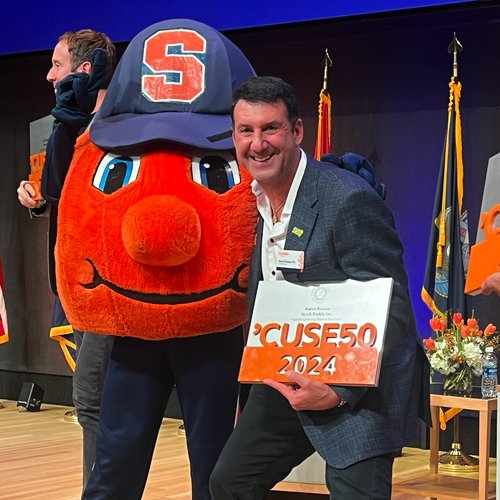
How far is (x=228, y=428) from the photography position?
8.59 feet

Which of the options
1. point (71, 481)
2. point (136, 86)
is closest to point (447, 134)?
point (71, 481)

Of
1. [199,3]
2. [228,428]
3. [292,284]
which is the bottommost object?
[228,428]

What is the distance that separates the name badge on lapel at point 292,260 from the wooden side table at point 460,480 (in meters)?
2.30

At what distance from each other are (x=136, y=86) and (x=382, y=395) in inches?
42.9

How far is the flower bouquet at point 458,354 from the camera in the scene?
191 inches

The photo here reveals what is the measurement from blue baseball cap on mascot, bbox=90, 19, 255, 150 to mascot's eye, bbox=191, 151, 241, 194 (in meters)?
0.06

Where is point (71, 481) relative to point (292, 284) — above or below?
below

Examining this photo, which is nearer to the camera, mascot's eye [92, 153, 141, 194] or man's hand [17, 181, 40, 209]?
mascot's eye [92, 153, 141, 194]

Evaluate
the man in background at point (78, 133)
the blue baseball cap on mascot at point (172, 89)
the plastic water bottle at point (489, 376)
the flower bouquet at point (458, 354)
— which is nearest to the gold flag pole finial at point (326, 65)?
the flower bouquet at point (458, 354)

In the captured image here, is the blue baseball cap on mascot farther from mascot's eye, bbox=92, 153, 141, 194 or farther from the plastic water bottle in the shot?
the plastic water bottle

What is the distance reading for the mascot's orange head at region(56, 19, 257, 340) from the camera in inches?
99.3

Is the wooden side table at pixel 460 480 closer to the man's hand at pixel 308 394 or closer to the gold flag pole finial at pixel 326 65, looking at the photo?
the man's hand at pixel 308 394

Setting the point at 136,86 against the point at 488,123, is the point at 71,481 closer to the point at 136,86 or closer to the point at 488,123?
the point at 136,86

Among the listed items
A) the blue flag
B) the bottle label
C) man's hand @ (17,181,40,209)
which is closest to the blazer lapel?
man's hand @ (17,181,40,209)
